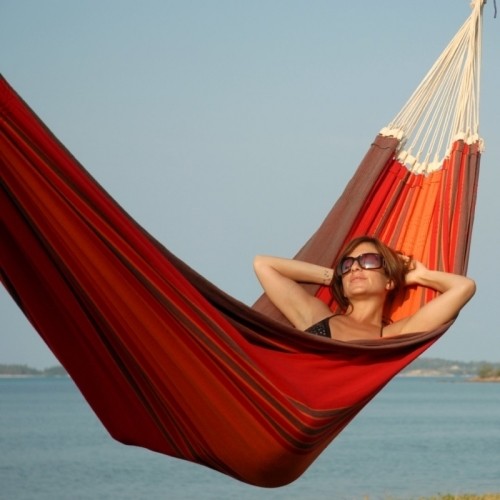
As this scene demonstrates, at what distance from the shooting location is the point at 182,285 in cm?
259

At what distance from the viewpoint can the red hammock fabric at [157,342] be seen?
2.49 metres

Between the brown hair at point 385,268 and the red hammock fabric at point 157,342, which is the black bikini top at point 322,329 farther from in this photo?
the red hammock fabric at point 157,342

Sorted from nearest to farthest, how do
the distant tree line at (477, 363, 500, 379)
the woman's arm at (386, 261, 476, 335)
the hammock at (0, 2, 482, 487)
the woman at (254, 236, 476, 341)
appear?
1. the hammock at (0, 2, 482, 487)
2. the woman's arm at (386, 261, 476, 335)
3. the woman at (254, 236, 476, 341)
4. the distant tree line at (477, 363, 500, 379)

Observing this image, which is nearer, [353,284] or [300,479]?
[353,284]

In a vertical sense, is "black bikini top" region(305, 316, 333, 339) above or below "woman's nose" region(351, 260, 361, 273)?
below

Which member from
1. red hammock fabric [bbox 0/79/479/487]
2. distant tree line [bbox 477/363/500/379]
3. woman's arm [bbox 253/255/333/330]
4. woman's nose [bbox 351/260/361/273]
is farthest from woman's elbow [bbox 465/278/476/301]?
distant tree line [bbox 477/363/500/379]

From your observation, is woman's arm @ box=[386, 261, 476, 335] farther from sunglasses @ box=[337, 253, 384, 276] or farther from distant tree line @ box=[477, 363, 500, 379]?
distant tree line @ box=[477, 363, 500, 379]

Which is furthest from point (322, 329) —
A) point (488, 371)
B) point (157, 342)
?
point (488, 371)

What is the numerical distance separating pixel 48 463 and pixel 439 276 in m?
20.6

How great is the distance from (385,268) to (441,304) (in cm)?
25

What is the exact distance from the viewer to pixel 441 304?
3.13 metres

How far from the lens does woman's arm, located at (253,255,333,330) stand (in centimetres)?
333

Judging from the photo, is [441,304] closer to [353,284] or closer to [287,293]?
[353,284]

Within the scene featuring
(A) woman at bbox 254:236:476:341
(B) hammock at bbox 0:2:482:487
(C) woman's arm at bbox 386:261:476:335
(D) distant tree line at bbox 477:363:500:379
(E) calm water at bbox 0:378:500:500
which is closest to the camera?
(B) hammock at bbox 0:2:482:487
